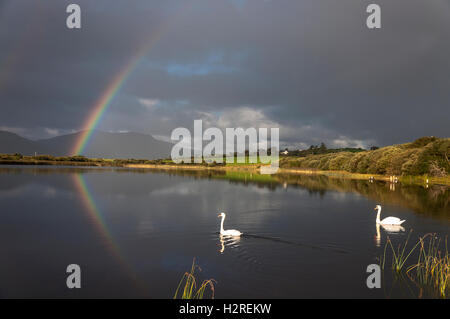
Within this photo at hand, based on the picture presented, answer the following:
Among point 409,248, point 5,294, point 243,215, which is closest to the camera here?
point 5,294

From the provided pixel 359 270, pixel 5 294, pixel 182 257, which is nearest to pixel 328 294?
pixel 359 270

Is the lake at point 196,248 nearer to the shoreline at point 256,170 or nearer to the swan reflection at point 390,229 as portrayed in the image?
the swan reflection at point 390,229

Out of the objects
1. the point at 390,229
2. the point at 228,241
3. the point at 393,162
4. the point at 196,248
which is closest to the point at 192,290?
the point at 196,248

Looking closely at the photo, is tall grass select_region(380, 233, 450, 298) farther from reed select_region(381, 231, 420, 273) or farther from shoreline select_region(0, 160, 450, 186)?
shoreline select_region(0, 160, 450, 186)

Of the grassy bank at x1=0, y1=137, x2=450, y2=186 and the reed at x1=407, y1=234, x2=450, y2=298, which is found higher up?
the grassy bank at x1=0, y1=137, x2=450, y2=186

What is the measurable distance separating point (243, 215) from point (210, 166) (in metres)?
143

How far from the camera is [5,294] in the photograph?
10.4 meters

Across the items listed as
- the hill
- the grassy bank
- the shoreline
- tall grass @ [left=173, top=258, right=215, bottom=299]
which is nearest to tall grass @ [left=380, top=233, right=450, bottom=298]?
tall grass @ [left=173, top=258, right=215, bottom=299]

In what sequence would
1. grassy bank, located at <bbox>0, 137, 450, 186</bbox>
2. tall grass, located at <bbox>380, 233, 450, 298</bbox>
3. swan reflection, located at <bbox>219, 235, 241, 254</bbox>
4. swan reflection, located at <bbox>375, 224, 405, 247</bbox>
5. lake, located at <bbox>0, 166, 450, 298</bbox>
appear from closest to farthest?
tall grass, located at <bbox>380, 233, 450, 298</bbox> → lake, located at <bbox>0, 166, 450, 298</bbox> → swan reflection, located at <bbox>219, 235, 241, 254</bbox> → swan reflection, located at <bbox>375, 224, 405, 247</bbox> → grassy bank, located at <bbox>0, 137, 450, 186</bbox>

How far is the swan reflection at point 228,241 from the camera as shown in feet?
Answer: 54.0

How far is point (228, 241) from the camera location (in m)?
17.4

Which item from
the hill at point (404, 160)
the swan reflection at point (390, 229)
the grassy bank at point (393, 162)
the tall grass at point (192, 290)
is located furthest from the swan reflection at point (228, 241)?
the hill at point (404, 160)

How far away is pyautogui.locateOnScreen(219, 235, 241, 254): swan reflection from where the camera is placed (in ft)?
54.0

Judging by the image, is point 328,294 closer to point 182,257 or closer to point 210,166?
point 182,257
